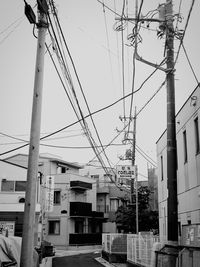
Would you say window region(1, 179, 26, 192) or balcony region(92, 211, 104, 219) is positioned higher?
window region(1, 179, 26, 192)

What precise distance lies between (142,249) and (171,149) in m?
8.86

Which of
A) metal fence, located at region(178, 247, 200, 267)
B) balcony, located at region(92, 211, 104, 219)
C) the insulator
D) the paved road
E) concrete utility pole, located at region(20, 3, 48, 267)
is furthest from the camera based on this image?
balcony, located at region(92, 211, 104, 219)

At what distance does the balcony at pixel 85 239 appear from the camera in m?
42.1

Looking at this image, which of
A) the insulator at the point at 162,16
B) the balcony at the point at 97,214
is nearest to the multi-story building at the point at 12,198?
the balcony at the point at 97,214

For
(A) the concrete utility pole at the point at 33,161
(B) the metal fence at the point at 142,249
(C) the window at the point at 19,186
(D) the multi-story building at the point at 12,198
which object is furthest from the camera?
(C) the window at the point at 19,186

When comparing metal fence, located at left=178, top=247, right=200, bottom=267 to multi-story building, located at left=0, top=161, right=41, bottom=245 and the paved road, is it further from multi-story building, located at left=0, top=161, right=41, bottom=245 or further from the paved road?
multi-story building, located at left=0, top=161, right=41, bottom=245

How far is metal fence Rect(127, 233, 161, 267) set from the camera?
15656 mm

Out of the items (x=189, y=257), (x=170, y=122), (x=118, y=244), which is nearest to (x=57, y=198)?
(x=118, y=244)

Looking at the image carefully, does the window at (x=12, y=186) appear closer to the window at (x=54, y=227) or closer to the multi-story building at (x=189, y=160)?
the window at (x=54, y=227)

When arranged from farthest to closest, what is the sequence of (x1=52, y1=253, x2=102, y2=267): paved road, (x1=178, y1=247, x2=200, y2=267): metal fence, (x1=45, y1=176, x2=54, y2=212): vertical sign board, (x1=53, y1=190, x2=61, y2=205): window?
(x1=53, y1=190, x2=61, y2=205): window → (x1=45, y1=176, x2=54, y2=212): vertical sign board → (x1=52, y1=253, x2=102, y2=267): paved road → (x1=178, y1=247, x2=200, y2=267): metal fence

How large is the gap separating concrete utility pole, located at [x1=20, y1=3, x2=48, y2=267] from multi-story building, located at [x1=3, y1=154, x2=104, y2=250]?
33241mm

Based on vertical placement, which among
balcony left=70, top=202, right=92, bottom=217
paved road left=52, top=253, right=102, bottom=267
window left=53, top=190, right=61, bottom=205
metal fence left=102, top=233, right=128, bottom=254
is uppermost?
window left=53, top=190, right=61, bottom=205

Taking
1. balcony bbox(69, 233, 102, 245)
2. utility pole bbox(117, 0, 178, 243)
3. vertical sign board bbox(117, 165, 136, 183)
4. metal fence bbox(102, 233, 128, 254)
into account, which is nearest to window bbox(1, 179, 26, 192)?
balcony bbox(69, 233, 102, 245)

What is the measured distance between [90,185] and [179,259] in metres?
39.2
